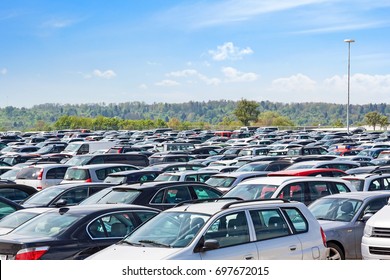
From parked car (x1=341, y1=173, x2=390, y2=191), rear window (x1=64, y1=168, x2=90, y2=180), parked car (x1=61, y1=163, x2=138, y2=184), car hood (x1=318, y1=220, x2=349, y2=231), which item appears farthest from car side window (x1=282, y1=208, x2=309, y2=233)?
rear window (x1=64, y1=168, x2=90, y2=180)

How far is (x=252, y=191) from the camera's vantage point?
16.5 m

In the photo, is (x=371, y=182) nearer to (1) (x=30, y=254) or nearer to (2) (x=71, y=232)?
(2) (x=71, y=232)

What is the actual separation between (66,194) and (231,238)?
9013 millimetres

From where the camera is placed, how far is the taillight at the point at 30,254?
35.1 feet

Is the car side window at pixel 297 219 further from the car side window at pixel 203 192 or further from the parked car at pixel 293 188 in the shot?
the car side window at pixel 203 192

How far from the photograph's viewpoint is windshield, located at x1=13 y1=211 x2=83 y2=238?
11.5m

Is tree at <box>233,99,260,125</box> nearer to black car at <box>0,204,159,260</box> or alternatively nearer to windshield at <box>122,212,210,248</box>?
black car at <box>0,204,159,260</box>

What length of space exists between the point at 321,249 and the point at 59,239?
3.77 meters

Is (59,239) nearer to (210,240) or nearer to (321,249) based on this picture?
(210,240)

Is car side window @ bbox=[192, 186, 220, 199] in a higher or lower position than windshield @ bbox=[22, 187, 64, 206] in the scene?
higher
